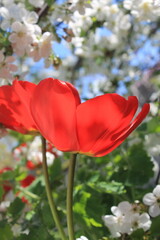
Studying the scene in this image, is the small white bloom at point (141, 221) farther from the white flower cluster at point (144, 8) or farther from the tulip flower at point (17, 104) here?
the white flower cluster at point (144, 8)

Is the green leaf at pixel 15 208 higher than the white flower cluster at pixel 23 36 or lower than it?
lower

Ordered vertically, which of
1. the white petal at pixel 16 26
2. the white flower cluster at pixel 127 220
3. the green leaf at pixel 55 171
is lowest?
the green leaf at pixel 55 171

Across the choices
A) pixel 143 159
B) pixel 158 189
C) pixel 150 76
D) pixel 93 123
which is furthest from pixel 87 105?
pixel 150 76

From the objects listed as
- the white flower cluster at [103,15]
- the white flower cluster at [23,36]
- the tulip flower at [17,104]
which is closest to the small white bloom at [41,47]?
the white flower cluster at [23,36]

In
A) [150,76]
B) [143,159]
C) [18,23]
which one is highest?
[18,23]

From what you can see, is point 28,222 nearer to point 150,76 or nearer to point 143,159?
point 143,159

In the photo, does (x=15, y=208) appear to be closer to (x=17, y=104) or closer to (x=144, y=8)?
(x=17, y=104)

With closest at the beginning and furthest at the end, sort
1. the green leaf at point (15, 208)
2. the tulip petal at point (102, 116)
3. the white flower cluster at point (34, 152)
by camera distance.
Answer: the tulip petal at point (102, 116)
the green leaf at point (15, 208)
the white flower cluster at point (34, 152)
